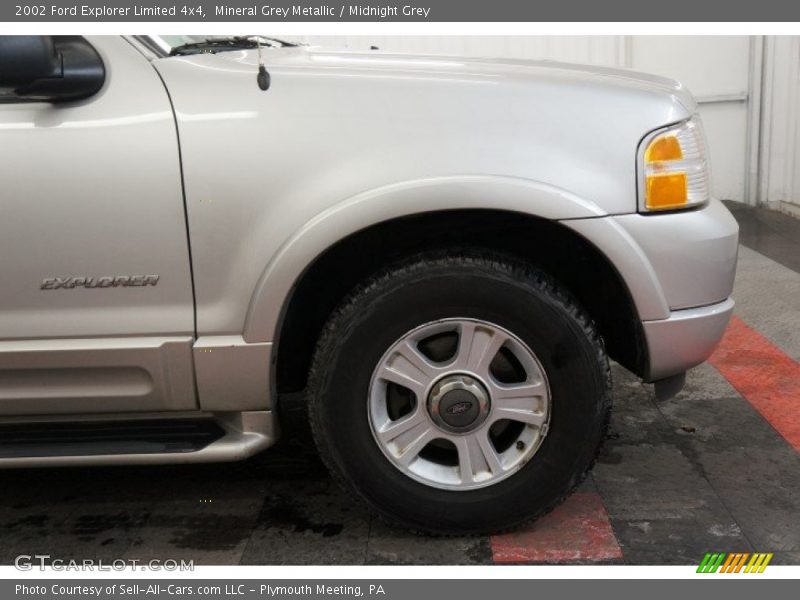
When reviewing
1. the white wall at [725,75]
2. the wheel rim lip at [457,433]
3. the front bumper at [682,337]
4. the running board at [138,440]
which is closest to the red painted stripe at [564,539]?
the wheel rim lip at [457,433]

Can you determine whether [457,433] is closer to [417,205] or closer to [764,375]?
[417,205]

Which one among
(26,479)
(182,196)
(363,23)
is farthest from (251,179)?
(26,479)

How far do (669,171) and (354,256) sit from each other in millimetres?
923

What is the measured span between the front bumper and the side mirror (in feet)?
5.53

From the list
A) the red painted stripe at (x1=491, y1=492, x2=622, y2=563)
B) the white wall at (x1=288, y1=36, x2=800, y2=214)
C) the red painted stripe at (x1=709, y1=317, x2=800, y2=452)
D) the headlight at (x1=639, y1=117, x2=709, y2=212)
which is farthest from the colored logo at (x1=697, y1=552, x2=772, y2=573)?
the white wall at (x1=288, y1=36, x2=800, y2=214)

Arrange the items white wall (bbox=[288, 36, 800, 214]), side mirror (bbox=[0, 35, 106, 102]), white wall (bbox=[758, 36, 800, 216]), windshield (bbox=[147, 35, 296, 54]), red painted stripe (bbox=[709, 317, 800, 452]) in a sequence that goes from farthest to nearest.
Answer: white wall (bbox=[288, 36, 800, 214]) < white wall (bbox=[758, 36, 800, 216]) < red painted stripe (bbox=[709, 317, 800, 452]) < windshield (bbox=[147, 35, 296, 54]) < side mirror (bbox=[0, 35, 106, 102])

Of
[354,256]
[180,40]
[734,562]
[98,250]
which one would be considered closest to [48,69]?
[98,250]

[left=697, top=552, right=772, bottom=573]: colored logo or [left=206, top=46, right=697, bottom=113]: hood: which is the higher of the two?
[left=206, top=46, right=697, bottom=113]: hood

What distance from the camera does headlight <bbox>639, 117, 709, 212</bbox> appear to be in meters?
2.48

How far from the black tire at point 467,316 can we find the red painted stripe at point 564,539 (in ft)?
0.23

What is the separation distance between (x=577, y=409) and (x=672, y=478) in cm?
71

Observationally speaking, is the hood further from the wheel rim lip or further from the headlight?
the wheel rim lip

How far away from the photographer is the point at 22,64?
7.63ft

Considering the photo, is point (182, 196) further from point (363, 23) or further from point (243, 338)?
point (363, 23)
